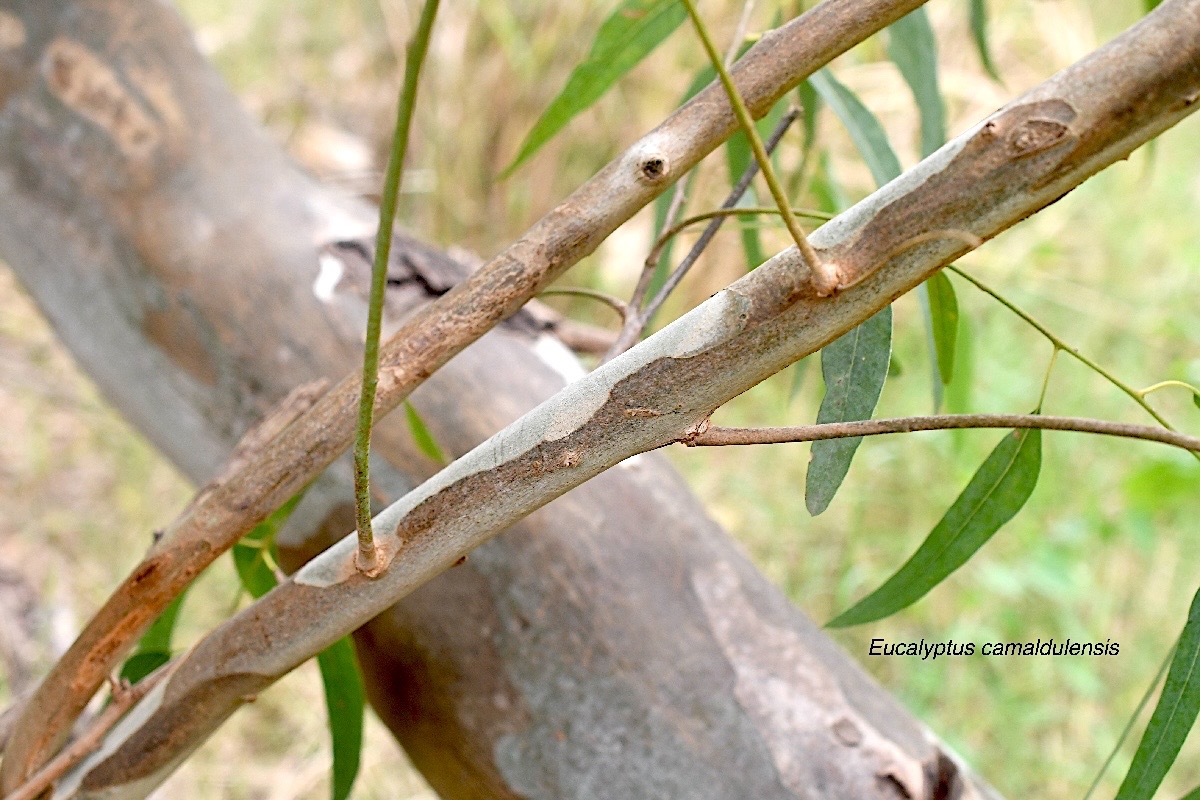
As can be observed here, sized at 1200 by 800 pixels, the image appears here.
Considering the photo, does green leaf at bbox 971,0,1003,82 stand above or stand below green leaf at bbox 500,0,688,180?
below

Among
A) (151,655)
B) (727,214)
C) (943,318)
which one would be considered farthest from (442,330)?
(151,655)

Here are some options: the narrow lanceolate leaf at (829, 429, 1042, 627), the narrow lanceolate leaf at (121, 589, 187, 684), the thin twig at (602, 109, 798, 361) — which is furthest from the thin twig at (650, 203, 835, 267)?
the narrow lanceolate leaf at (121, 589, 187, 684)

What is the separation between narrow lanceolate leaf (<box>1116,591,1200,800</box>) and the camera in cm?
39

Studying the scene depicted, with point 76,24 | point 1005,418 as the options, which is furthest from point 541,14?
point 1005,418

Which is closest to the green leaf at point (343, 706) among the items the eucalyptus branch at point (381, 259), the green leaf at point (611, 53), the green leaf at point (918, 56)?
the eucalyptus branch at point (381, 259)

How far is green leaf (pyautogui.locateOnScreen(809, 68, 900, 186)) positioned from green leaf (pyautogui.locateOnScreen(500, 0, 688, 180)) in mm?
108

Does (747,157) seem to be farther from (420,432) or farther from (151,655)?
(151,655)

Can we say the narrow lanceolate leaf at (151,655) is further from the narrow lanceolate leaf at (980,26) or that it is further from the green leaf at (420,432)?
the narrow lanceolate leaf at (980,26)

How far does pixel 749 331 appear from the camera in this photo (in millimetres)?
305

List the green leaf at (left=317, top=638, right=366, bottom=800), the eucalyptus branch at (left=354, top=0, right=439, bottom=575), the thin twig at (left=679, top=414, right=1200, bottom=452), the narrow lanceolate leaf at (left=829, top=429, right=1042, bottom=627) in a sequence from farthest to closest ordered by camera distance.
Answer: the green leaf at (left=317, top=638, right=366, bottom=800) < the narrow lanceolate leaf at (left=829, top=429, right=1042, bottom=627) < the thin twig at (left=679, top=414, right=1200, bottom=452) < the eucalyptus branch at (left=354, top=0, right=439, bottom=575)

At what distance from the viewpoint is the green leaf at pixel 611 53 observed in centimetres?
61

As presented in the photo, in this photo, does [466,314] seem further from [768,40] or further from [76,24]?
[76,24]

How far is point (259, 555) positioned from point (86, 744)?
12cm

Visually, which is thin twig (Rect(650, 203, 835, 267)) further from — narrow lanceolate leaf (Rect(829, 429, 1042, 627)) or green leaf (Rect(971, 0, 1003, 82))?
green leaf (Rect(971, 0, 1003, 82))
